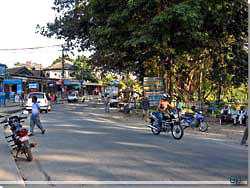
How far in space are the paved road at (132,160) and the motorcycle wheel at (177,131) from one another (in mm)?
358

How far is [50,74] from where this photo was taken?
3782 inches

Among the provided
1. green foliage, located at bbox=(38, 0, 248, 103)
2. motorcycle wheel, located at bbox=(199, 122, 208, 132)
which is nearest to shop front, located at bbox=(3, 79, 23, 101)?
green foliage, located at bbox=(38, 0, 248, 103)

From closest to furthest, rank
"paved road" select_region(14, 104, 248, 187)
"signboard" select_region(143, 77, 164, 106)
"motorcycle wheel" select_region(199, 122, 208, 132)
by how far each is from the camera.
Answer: "paved road" select_region(14, 104, 248, 187)
"motorcycle wheel" select_region(199, 122, 208, 132)
"signboard" select_region(143, 77, 164, 106)

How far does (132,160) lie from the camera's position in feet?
27.5

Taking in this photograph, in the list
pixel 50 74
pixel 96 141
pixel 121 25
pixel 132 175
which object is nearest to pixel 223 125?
pixel 121 25

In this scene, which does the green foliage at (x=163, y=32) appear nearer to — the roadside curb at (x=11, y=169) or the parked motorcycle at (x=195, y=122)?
the parked motorcycle at (x=195, y=122)

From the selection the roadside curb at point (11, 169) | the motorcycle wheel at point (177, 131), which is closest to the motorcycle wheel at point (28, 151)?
the roadside curb at point (11, 169)

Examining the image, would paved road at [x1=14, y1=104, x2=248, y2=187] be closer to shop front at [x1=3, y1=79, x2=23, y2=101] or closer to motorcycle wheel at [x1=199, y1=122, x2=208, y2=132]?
motorcycle wheel at [x1=199, y1=122, x2=208, y2=132]

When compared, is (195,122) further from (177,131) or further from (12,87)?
(12,87)

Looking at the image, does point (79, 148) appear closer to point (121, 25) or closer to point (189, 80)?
point (121, 25)

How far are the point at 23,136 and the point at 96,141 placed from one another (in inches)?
138

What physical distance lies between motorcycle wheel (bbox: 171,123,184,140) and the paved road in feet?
1.18

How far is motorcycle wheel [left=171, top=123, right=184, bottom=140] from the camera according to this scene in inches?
487

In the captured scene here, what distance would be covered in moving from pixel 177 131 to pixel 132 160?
4532 mm
